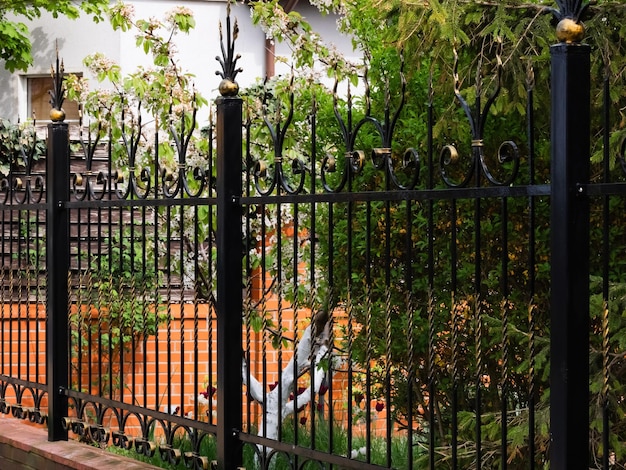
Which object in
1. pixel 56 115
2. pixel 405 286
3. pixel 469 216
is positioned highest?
pixel 56 115

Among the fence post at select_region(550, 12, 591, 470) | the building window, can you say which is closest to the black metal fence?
the fence post at select_region(550, 12, 591, 470)

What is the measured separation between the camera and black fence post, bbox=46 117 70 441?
20.7 feet

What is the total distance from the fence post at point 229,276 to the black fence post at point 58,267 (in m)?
1.83

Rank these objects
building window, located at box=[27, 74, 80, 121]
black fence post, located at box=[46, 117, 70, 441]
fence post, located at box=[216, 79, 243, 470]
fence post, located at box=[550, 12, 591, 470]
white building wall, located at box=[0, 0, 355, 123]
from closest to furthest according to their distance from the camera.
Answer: fence post, located at box=[550, 12, 591, 470]
fence post, located at box=[216, 79, 243, 470]
black fence post, located at box=[46, 117, 70, 441]
white building wall, located at box=[0, 0, 355, 123]
building window, located at box=[27, 74, 80, 121]

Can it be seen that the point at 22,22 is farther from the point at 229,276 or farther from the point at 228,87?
the point at 229,276

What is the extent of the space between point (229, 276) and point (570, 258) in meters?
2.01

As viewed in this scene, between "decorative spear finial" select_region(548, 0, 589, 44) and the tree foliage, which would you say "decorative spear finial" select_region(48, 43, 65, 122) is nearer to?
the tree foliage

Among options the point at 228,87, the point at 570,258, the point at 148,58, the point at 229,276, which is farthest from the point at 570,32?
the point at 148,58

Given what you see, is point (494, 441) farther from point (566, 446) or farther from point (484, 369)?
point (566, 446)

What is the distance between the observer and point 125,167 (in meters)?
8.25

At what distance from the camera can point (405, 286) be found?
4234 millimetres

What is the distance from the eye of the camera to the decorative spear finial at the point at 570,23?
306 centimetres

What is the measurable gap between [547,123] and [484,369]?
1.19 metres

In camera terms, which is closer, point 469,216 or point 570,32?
point 570,32
